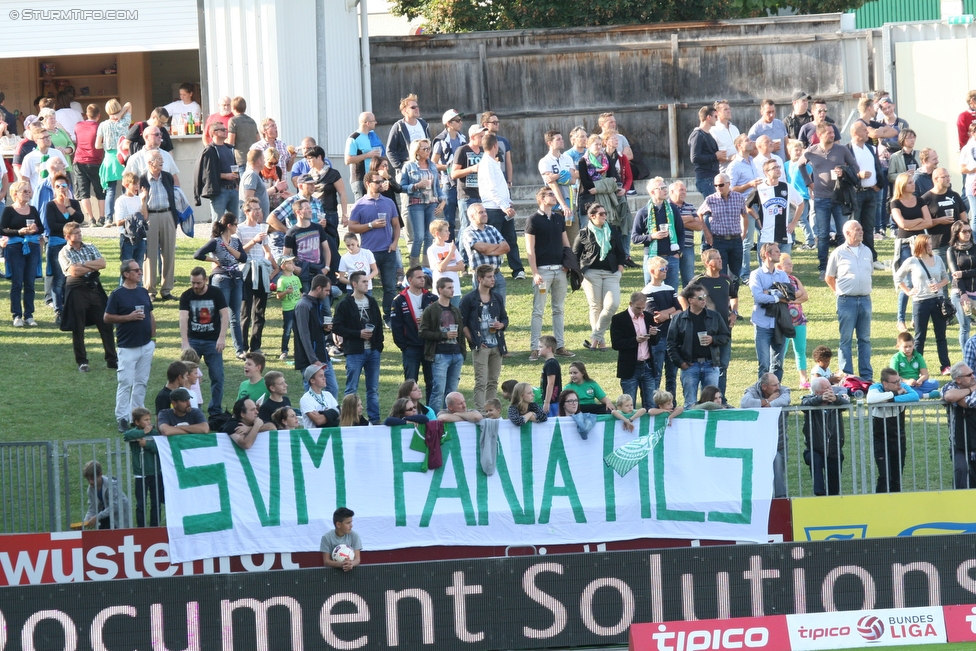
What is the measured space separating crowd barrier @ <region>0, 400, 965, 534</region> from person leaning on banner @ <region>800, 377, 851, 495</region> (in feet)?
0.07

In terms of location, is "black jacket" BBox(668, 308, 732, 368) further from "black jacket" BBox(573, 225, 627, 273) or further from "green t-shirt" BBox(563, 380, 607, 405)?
"black jacket" BBox(573, 225, 627, 273)

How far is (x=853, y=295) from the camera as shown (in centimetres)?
1750

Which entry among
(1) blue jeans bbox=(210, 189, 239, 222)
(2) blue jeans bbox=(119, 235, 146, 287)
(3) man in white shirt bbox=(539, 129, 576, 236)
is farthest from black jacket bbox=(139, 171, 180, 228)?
(3) man in white shirt bbox=(539, 129, 576, 236)

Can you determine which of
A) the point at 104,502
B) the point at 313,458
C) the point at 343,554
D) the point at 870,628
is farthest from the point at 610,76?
the point at 343,554

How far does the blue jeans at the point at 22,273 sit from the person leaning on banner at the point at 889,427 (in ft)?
36.6

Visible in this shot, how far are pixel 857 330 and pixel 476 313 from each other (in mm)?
4746

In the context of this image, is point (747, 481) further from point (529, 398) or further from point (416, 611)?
point (416, 611)

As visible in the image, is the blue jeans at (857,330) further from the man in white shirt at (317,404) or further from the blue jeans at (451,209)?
the man in white shirt at (317,404)

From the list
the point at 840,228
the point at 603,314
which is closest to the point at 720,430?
Answer: the point at 603,314

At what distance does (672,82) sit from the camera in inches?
1064

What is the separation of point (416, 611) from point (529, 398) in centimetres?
249

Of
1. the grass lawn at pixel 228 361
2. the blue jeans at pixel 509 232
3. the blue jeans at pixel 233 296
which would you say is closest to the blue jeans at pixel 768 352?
the grass lawn at pixel 228 361

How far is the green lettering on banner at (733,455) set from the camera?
1391cm

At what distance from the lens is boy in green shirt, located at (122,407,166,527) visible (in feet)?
43.5
